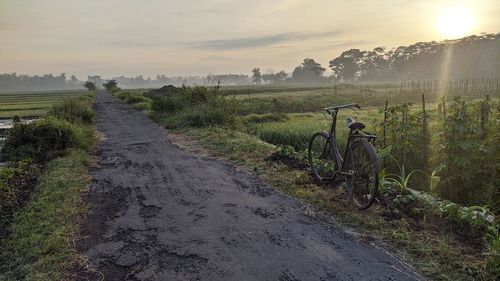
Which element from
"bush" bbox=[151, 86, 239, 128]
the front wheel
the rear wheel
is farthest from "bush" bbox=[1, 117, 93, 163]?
the front wheel

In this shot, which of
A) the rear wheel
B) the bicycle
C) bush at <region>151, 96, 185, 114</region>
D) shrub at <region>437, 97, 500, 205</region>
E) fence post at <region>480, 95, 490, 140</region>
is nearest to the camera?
the bicycle

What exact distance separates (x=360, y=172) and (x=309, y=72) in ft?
525

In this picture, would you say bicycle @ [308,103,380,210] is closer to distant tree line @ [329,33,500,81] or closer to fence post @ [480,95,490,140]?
fence post @ [480,95,490,140]

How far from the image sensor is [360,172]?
4562 mm

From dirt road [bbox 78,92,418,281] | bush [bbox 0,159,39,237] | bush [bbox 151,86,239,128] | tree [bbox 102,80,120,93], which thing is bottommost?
dirt road [bbox 78,92,418,281]

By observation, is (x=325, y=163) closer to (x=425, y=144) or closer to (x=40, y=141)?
(x=425, y=144)

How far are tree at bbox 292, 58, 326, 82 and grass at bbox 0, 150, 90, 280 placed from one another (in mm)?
148791

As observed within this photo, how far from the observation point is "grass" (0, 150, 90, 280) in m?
3.26

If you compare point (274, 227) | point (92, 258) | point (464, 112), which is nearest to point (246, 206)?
point (274, 227)

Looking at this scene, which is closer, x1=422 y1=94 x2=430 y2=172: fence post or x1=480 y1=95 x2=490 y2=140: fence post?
x1=480 y1=95 x2=490 y2=140: fence post

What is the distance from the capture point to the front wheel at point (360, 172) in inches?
173

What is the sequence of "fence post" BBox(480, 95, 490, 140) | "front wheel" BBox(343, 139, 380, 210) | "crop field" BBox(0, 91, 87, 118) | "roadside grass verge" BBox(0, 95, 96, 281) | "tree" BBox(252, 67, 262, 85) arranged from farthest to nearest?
"tree" BBox(252, 67, 262, 85)
"crop field" BBox(0, 91, 87, 118)
"fence post" BBox(480, 95, 490, 140)
"front wheel" BBox(343, 139, 380, 210)
"roadside grass verge" BBox(0, 95, 96, 281)

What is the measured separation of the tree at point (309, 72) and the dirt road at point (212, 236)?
148356 mm

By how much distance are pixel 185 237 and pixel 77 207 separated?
200cm
